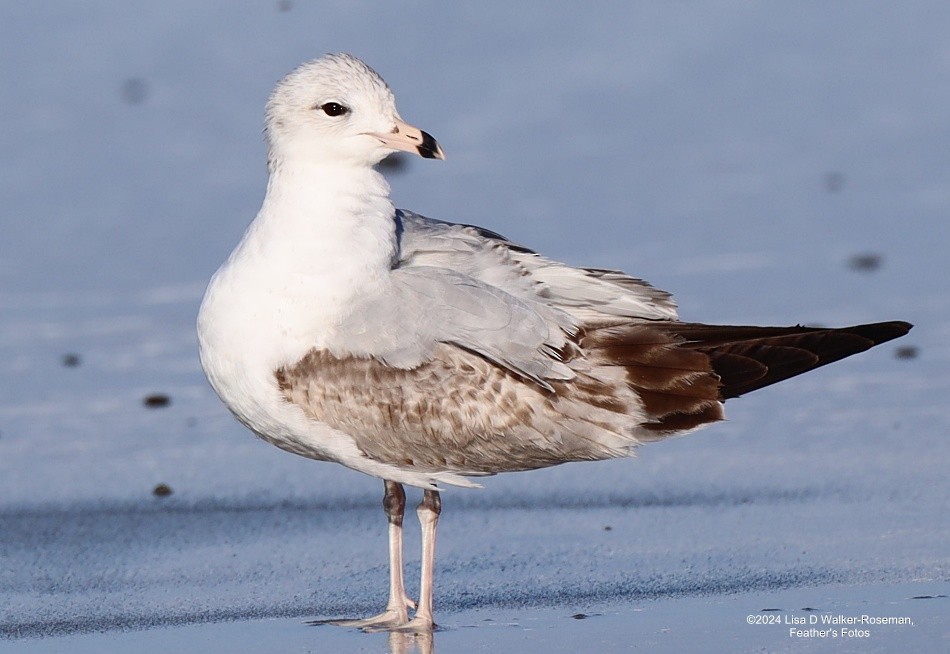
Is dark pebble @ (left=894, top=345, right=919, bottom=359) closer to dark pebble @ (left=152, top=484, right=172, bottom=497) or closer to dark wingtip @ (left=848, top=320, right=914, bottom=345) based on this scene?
dark wingtip @ (left=848, top=320, right=914, bottom=345)

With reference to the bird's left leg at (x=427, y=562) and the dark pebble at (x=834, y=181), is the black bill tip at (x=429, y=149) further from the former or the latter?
the dark pebble at (x=834, y=181)

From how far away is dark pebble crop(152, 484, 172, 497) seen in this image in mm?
7035

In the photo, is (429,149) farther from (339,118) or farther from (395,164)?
(395,164)

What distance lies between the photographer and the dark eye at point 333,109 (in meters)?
5.82

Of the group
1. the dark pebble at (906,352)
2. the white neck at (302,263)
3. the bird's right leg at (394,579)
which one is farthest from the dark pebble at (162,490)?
the dark pebble at (906,352)

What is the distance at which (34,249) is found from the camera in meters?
9.95

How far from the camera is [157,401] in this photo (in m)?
8.02

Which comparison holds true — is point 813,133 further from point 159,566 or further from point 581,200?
point 159,566

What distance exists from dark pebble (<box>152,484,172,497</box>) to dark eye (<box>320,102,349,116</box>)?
1.96 meters

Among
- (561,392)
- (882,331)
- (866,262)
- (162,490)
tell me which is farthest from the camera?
(866,262)

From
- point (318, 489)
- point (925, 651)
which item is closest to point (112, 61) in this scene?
point (318, 489)

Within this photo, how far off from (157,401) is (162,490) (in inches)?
40.0

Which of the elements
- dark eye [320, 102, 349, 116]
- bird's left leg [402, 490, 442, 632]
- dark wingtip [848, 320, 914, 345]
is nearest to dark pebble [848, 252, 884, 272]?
dark wingtip [848, 320, 914, 345]

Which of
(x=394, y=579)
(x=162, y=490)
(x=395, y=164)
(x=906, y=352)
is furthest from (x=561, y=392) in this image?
(x=395, y=164)
